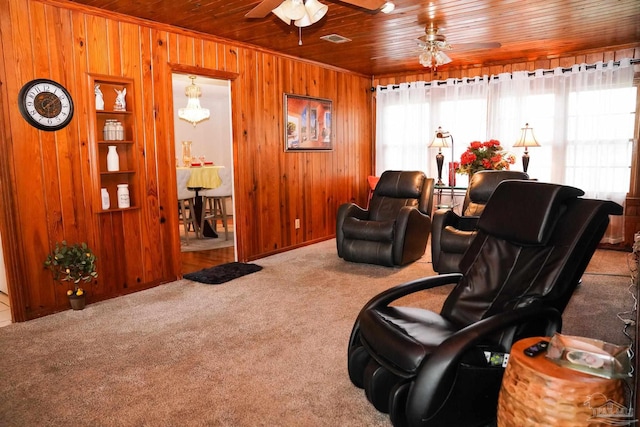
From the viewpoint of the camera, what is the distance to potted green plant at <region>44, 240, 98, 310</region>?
3441 millimetres

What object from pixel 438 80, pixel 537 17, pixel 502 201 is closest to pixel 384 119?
pixel 438 80

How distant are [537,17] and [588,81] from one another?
6.22ft

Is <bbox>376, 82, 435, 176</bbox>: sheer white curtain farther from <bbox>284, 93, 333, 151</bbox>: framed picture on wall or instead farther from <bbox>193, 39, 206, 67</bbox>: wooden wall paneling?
<bbox>193, 39, 206, 67</bbox>: wooden wall paneling

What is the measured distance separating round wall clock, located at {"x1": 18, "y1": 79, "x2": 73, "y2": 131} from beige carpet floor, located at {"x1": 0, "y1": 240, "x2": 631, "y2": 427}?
1441 millimetres

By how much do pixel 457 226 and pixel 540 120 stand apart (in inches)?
99.4

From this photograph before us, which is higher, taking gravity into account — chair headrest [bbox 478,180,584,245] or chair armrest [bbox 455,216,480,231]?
chair headrest [bbox 478,180,584,245]

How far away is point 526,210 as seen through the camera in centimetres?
216

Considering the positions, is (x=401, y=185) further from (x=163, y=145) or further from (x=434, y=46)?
(x=163, y=145)

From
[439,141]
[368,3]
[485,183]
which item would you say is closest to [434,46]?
[485,183]

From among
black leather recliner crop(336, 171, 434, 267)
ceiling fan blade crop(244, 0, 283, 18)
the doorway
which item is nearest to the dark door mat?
black leather recliner crop(336, 171, 434, 267)

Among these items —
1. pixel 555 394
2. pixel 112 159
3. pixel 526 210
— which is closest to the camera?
pixel 555 394

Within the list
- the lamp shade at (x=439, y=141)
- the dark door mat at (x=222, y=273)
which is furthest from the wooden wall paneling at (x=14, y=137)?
the lamp shade at (x=439, y=141)

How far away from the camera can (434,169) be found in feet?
22.1

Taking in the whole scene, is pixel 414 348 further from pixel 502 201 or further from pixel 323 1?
pixel 323 1
